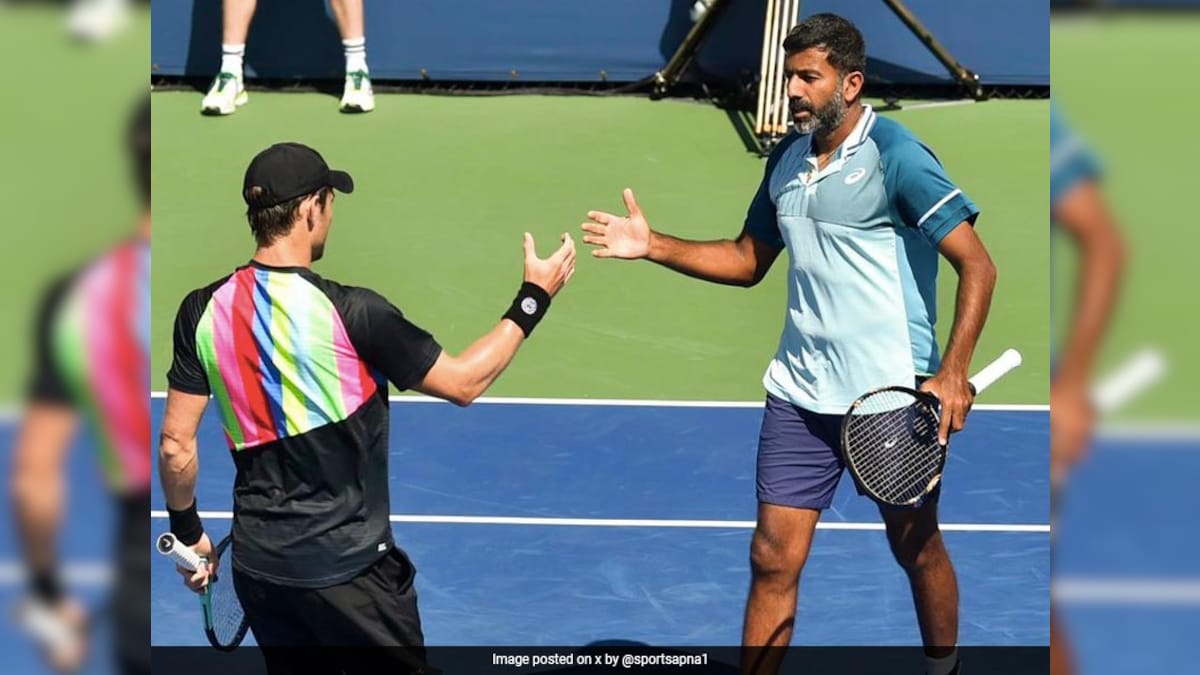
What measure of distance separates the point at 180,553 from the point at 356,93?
6.40m

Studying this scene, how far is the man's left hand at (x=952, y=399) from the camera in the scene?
4.74 metres

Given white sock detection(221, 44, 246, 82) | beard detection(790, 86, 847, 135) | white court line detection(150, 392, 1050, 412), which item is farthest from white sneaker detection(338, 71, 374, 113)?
beard detection(790, 86, 847, 135)

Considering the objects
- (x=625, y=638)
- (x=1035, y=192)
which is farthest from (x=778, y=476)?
(x=1035, y=192)

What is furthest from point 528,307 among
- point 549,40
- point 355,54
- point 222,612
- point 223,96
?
point 549,40

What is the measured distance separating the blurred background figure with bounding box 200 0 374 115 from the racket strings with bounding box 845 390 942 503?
6.02 meters

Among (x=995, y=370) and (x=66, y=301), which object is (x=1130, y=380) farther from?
(x=995, y=370)

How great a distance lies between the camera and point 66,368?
206 centimetres

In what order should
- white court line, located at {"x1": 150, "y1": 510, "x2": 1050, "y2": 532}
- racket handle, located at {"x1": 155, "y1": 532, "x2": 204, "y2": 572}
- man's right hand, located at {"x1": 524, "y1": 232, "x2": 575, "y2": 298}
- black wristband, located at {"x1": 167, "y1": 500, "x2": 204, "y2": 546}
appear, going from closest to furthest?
racket handle, located at {"x1": 155, "y1": 532, "x2": 204, "y2": 572} < black wristband, located at {"x1": 167, "y1": 500, "x2": 204, "y2": 546} < man's right hand, located at {"x1": 524, "y1": 232, "x2": 575, "y2": 298} < white court line, located at {"x1": 150, "y1": 510, "x2": 1050, "y2": 532}

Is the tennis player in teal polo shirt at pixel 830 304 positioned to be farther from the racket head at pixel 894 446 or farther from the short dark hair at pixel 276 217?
the short dark hair at pixel 276 217

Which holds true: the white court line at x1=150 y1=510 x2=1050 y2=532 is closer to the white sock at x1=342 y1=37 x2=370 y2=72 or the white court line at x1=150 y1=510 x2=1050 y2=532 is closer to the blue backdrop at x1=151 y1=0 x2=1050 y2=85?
the white sock at x1=342 y1=37 x2=370 y2=72

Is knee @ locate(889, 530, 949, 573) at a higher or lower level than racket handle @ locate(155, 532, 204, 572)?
lower

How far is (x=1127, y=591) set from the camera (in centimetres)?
227

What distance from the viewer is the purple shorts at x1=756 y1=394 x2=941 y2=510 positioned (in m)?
5.14

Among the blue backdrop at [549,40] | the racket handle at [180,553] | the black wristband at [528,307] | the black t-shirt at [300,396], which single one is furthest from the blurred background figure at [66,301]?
the blue backdrop at [549,40]
